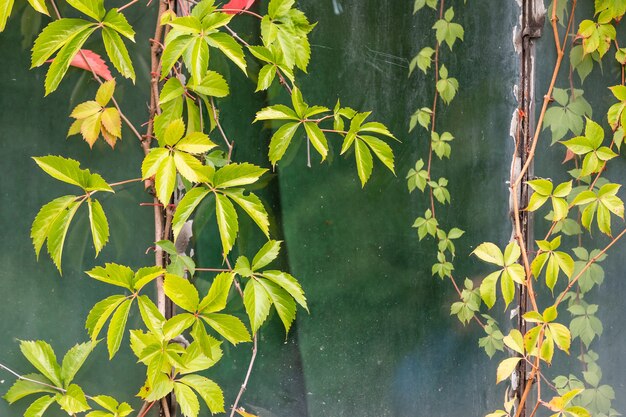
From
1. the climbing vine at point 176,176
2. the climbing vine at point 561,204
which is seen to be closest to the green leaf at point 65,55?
the climbing vine at point 176,176

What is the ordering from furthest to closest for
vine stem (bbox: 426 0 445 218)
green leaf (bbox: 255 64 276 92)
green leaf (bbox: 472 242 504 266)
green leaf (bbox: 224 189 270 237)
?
1. vine stem (bbox: 426 0 445 218)
2. green leaf (bbox: 472 242 504 266)
3. green leaf (bbox: 255 64 276 92)
4. green leaf (bbox: 224 189 270 237)

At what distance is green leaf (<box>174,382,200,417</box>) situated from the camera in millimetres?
1247

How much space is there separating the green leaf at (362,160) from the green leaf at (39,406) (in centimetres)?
79

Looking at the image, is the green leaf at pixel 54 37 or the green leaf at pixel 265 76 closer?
the green leaf at pixel 54 37

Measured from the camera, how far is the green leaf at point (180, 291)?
114cm

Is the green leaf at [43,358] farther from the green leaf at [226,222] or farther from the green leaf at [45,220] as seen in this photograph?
the green leaf at [226,222]

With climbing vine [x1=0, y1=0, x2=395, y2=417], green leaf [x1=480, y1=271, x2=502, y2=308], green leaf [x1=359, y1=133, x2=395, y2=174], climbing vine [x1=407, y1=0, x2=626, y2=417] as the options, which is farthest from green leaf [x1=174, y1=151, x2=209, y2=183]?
green leaf [x1=480, y1=271, x2=502, y2=308]

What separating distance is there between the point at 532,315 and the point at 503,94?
554mm

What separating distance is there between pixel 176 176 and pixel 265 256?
262 millimetres

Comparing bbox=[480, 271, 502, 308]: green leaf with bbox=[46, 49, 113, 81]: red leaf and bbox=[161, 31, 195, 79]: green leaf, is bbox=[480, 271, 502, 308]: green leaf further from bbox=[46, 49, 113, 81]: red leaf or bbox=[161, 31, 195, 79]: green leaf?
bbox=[46, 49, 113, 81]: red leaf

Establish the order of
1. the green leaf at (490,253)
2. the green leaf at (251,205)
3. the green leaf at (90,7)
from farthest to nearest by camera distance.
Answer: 1. the green leaf at (490,253)
2. the green leaf at (251,205)
3. the green leaf at (90,7)

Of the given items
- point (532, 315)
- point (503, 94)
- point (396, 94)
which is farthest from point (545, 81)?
point (532, 315)

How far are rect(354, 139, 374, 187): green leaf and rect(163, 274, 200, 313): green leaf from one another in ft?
1.49

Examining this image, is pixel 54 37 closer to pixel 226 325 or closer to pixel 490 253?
pixel 226 325
